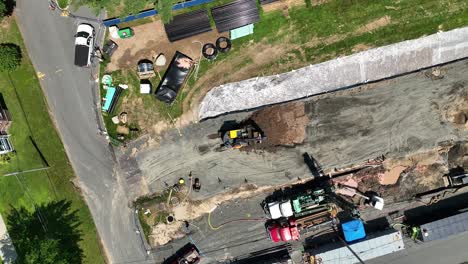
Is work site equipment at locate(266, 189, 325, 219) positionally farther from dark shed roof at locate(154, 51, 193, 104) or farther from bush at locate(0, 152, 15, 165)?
bush at locate(0, 152, 15, 165)

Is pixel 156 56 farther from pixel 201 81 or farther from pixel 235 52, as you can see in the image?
pixel 235 52

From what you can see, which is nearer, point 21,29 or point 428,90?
point 428,90

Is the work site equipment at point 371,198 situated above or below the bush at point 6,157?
below

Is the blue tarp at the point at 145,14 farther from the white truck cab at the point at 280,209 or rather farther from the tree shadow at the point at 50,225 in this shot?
the white truck cab at the point at 280,209

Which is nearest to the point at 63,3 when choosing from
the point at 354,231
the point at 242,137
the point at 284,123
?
the point at 242,137

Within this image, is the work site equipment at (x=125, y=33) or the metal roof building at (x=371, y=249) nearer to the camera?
the metal roof building at (x=371, y=249)

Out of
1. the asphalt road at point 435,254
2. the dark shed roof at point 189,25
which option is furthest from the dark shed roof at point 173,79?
the asphalt road at point 435,254

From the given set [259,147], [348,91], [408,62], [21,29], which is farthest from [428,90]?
[21,29]
